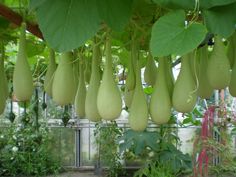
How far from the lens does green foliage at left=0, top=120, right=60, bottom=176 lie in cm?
577

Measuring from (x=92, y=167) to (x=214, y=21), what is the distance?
233 inches

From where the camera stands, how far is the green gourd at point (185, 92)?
743mm

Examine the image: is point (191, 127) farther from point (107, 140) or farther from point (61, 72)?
point (61, 72)

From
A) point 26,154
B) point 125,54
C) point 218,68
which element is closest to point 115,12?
point 218,68

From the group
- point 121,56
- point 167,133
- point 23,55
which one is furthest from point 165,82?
point 167,133

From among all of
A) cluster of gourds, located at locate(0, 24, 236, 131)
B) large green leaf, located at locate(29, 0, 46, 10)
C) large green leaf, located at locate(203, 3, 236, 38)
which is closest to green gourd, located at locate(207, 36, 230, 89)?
cluster of gourds, located at locate(0, 24, 236, 131)

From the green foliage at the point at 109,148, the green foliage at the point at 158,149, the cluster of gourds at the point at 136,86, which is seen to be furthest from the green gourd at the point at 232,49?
the green foliage at the point at 109,148

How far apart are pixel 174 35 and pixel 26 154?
5.53 m

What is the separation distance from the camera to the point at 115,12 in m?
0.72

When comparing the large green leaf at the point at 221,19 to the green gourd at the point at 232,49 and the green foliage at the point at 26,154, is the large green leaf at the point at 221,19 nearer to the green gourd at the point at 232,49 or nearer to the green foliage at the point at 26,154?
the green gourd at the point at 232,49

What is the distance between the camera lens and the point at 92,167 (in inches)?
252

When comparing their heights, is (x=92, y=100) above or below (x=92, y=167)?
above

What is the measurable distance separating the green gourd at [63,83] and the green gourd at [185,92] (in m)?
0.21

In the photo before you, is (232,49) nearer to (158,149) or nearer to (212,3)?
(212,3)
